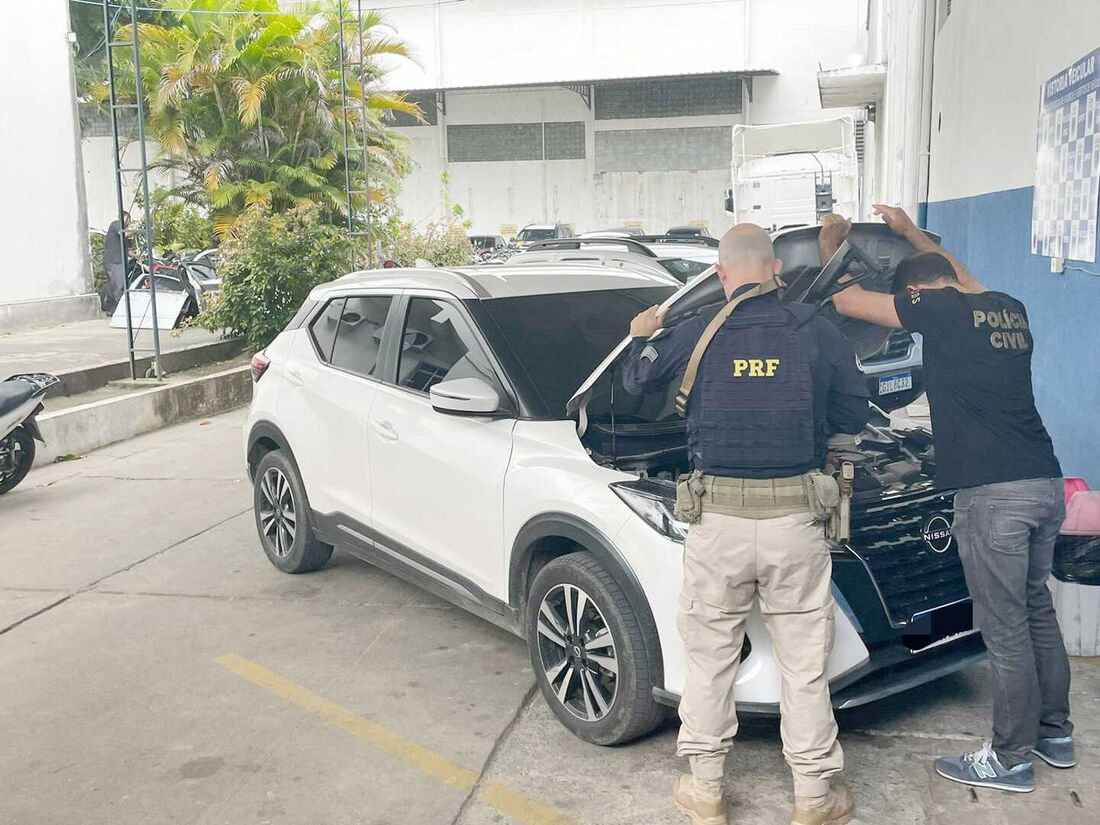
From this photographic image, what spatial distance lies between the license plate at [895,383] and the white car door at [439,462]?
6.74 feet

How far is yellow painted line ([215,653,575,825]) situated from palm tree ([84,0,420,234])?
1653cm

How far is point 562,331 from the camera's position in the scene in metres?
4.88

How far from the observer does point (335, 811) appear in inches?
144

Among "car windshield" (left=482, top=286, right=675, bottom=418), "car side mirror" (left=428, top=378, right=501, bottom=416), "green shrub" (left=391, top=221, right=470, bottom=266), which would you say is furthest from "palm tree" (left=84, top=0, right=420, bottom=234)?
"car side mirror" (left=428, top=378, right=501, bottom=416)

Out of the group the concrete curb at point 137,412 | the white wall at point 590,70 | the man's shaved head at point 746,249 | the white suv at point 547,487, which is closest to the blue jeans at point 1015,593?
the white suv at point 547,487

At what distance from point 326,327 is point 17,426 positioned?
11.9 ft

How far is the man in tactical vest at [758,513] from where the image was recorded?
3.32 meters

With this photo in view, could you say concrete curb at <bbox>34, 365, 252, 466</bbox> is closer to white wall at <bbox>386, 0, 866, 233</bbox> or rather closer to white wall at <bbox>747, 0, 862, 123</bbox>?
white wall at <bbox>386, 0, 866, 233</bbox>

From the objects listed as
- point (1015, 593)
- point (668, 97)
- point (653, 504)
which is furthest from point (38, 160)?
point (668, 97)

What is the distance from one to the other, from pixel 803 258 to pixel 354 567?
328 cm

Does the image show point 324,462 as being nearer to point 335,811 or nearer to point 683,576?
point 335,811

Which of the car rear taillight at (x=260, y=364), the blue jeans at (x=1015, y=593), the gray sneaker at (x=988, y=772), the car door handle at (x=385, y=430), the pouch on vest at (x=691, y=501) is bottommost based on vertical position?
the gray sneaker at (x=988, y=772)

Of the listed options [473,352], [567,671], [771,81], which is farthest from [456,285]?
[771,81]

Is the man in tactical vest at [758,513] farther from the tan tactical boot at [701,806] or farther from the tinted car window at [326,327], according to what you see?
the tinted car window at [326,327]
